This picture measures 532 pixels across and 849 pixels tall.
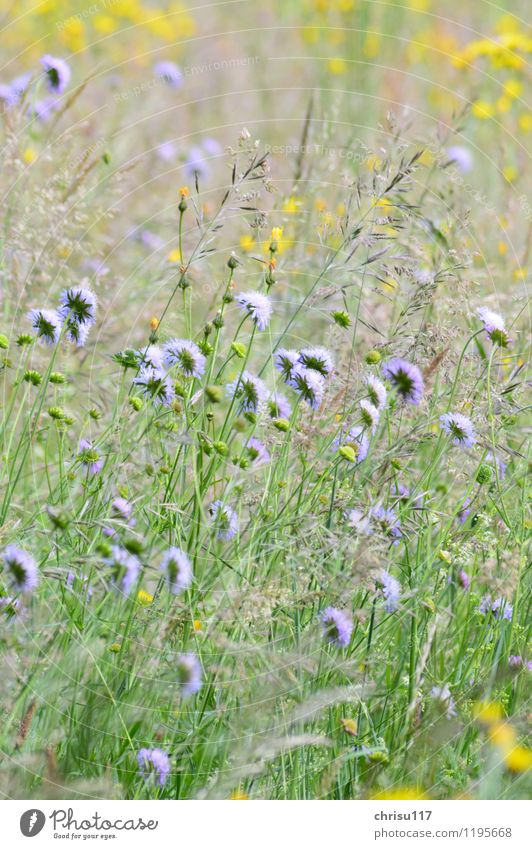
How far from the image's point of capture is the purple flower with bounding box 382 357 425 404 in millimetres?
1956

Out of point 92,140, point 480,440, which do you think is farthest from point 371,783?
point 92,140

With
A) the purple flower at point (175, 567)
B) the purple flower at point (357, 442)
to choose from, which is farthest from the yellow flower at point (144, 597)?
the purple flower at point (357, 442)

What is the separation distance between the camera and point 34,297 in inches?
111

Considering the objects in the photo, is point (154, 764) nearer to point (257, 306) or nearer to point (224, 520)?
point (224, 520)

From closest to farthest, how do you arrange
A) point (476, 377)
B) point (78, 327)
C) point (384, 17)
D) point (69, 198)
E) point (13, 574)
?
point (13, 574) < point (78, 327) < point (476, 377) < point (69, 198) < point (384, 17)

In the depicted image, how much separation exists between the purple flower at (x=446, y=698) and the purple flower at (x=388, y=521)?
0.29 metres

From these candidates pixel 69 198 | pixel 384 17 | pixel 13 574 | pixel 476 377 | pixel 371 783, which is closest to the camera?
pixel 13 574

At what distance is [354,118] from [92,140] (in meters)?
1.11

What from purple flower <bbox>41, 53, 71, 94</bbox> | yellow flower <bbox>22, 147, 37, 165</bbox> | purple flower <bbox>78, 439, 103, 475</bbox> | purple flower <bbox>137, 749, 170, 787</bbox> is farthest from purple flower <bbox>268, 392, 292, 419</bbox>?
yellow flower <bbox>22, 147, 37, 165</bbox>

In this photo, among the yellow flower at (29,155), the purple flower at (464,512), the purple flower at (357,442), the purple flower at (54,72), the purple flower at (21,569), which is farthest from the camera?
the yellow flower at (29,155)

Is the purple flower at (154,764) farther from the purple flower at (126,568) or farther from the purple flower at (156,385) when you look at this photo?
the purple flower at (156,385)

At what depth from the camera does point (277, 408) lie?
6.88 ft

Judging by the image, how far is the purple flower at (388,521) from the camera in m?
1.80
